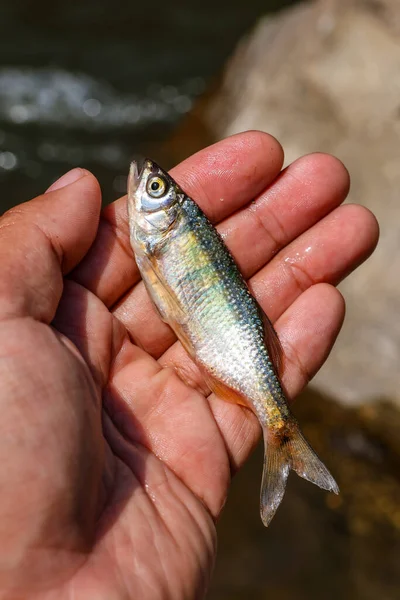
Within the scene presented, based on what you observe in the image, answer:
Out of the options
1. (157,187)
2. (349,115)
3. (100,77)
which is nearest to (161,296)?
(157,187)

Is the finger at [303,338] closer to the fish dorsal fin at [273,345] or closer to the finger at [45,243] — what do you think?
the fish dorsal fin at [273,345]

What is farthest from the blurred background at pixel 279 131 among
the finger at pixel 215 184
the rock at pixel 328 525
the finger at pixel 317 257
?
the finger at pixel 215 184

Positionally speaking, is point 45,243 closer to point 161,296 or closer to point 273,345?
point 161,296

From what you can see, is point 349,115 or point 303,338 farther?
point 349,115

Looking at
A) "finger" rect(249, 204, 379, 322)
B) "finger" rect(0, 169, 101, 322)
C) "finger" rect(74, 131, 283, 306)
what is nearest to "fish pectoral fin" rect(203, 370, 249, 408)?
"finger" rect(249, 204, 379, 322)

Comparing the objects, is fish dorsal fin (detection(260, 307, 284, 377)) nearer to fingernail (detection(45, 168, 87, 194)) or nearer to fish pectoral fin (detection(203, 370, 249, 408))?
fish pectoral fin (detection(203, 370, 249, 408))

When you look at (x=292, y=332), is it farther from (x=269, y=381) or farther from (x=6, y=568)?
(x=6, y=568)

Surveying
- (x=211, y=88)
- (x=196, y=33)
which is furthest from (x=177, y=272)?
(x=196, y=33)
